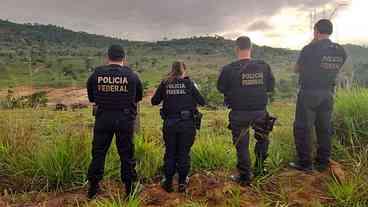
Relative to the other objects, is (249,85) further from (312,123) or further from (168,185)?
(168,185)

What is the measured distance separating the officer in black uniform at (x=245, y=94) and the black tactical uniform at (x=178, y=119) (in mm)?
456

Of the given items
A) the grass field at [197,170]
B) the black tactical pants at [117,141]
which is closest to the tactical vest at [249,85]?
the grass field at [197,170]

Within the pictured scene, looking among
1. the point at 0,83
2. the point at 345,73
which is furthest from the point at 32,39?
the point at 345,73

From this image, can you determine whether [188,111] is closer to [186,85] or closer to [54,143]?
[186,85]

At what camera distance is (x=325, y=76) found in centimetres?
677

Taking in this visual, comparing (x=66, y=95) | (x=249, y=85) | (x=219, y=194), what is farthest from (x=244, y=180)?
(x=66, y=95)

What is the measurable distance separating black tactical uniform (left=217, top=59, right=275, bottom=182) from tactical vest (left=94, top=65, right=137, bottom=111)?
1262mm

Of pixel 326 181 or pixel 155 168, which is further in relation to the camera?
pixel 155 168

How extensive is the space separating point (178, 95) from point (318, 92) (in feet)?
6.15

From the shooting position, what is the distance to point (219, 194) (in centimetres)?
622

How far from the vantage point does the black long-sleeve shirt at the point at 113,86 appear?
6141mm

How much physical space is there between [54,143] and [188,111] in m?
1.92

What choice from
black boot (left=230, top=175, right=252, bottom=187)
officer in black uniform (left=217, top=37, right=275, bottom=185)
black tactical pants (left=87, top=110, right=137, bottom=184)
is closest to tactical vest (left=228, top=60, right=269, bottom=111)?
officer in black uniform (left=217, top=37, right=275, bottom=185)

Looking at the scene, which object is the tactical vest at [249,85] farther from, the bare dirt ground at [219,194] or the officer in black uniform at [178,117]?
the bare dirt ground at [219,194]
